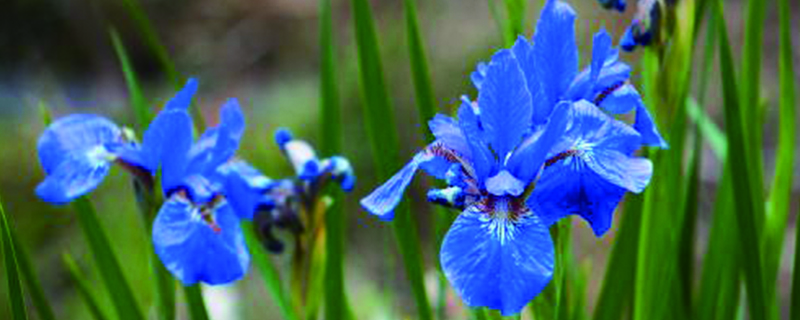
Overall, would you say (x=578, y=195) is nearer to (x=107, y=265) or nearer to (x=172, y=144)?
(x=172, y=144)

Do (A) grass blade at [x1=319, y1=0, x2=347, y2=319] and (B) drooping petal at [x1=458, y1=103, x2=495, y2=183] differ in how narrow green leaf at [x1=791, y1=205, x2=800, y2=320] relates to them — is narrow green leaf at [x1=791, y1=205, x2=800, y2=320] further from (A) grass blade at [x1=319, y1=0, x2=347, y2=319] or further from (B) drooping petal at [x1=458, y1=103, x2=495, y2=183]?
(A) grass blade at [x1=319, y1=0, x2=347, y2=319]

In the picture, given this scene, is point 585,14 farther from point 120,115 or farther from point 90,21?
point 90,21

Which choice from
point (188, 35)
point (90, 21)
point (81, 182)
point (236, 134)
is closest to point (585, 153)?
point (236, 134)

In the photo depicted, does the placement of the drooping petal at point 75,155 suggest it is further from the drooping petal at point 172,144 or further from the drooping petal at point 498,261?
the drooping petal at point 498,261

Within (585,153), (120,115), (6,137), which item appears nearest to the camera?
(585,153)

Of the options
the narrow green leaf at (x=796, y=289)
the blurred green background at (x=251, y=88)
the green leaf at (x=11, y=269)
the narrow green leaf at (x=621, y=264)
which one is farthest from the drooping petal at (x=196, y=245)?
the blurred green background at (x=251, y=88)

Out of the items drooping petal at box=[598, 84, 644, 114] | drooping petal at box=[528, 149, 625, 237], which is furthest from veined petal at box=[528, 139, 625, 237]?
drooping petal at box=[598, 84, 644, 114]
